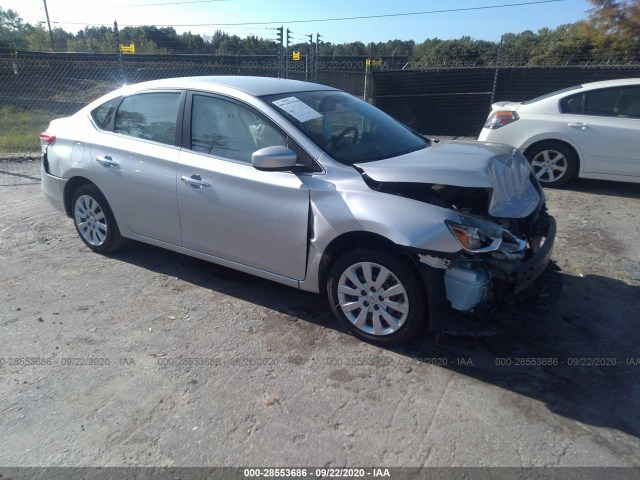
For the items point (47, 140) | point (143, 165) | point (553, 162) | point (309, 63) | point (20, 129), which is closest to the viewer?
point (143, 165)

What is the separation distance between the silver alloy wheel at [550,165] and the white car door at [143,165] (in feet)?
17.4

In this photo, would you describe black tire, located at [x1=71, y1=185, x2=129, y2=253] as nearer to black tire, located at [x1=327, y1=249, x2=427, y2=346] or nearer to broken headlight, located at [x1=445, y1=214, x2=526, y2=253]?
black tire, located at [x1=327, y1=249, x2=427, y2=346]

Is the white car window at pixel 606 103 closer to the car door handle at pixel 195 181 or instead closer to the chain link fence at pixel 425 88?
the chain link fence at pixel 425 88

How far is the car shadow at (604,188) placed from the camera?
705 cm

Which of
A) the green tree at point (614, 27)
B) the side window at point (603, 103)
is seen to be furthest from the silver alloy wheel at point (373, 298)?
the green tree at point (614, 27)

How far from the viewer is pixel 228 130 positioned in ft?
12.6

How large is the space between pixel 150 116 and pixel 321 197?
1.93 metres

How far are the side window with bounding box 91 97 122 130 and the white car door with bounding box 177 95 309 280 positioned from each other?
3.36 feet

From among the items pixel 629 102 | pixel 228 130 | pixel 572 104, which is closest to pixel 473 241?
pixel 228 130

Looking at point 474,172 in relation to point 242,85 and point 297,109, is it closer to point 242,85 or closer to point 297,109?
point 297,109

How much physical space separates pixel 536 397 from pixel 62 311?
3445mm

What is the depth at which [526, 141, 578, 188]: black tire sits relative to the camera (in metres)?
7.02

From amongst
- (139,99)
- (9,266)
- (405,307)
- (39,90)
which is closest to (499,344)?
(405,307)

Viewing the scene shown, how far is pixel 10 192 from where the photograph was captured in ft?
23.9
